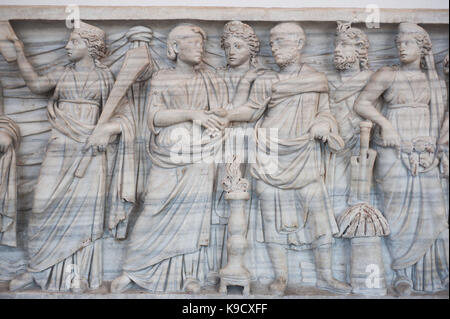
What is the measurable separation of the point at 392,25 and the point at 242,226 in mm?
1632

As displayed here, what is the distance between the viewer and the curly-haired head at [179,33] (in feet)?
11.7

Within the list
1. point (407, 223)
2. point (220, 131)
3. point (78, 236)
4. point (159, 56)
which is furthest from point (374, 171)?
point (78, 236)

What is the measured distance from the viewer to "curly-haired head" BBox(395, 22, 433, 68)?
359 cm

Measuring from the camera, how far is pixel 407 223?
11.7 feet

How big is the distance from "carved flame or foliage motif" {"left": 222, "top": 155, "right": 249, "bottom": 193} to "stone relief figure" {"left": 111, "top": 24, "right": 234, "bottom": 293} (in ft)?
0.34

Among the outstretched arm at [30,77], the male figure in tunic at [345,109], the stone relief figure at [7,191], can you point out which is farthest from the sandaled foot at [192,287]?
the outstretched arm at [30,77]

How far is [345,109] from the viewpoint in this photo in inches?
144

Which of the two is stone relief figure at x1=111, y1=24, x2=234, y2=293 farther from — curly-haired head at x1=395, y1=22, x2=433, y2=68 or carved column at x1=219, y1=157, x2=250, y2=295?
curly-haired head at x1=395, y1=22, x2=433, y2=68

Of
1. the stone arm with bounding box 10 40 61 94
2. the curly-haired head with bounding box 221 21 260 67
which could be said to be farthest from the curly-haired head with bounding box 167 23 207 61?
the stone arm with bounding box 10 40 61 94

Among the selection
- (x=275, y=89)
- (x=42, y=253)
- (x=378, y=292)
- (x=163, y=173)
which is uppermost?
(x=275, y=89)

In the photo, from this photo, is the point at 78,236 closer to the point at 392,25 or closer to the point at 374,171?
the point at 374,171

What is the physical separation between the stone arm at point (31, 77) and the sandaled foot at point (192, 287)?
1.54 m

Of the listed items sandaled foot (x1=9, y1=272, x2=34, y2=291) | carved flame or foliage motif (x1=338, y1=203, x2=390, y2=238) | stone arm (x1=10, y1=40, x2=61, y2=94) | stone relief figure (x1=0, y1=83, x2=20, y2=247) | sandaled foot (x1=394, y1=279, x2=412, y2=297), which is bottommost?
sandaled foot (x1=394, y1=279, x2=412, y2=297)

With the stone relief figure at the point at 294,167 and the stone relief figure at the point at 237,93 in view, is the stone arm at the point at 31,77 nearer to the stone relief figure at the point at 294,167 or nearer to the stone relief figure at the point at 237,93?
the stone relief figure at the point at 237,93
